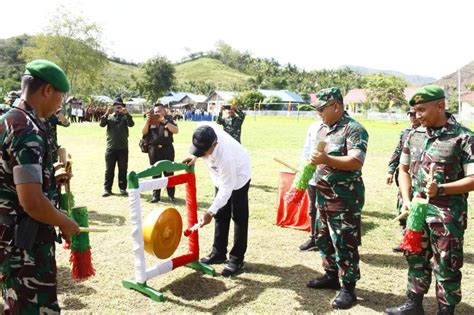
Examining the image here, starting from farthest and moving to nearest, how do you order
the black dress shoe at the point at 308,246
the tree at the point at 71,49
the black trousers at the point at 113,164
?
the tree at the point at 71,49
the black trousers at the point at 113,164
the black dress shoe at the point at 308,246

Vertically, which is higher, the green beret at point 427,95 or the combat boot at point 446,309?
the green beret at point 427,95

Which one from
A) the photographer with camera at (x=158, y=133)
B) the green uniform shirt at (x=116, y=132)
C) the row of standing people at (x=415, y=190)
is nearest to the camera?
the row of standing people at (x=415, y=190)

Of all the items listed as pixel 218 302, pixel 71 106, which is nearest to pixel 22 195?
pixel 218 302

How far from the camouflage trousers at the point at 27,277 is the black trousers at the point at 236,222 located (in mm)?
2740

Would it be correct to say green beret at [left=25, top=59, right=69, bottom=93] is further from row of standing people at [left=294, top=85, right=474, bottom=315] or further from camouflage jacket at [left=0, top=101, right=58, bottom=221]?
row of standing people at [left=294, top=85, right=474, bottom=315]

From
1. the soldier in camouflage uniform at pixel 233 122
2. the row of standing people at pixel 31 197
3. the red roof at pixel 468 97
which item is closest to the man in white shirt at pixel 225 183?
the row of standing people at pixel 31 197

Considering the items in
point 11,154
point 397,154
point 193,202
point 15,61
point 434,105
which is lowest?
point 193,202

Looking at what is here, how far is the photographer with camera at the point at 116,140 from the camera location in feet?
31.4

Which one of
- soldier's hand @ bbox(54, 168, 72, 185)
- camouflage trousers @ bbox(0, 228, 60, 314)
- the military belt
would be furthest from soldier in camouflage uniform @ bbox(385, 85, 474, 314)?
the military belt

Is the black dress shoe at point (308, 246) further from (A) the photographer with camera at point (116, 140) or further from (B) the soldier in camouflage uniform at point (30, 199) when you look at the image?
(A) the photographer with camera at point (116, 140)

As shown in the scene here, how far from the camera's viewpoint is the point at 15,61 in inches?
5034

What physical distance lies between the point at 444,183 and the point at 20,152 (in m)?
3.32

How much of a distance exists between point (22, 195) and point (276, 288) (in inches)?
129

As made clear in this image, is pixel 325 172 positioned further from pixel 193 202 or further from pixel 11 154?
pixel 11 154
